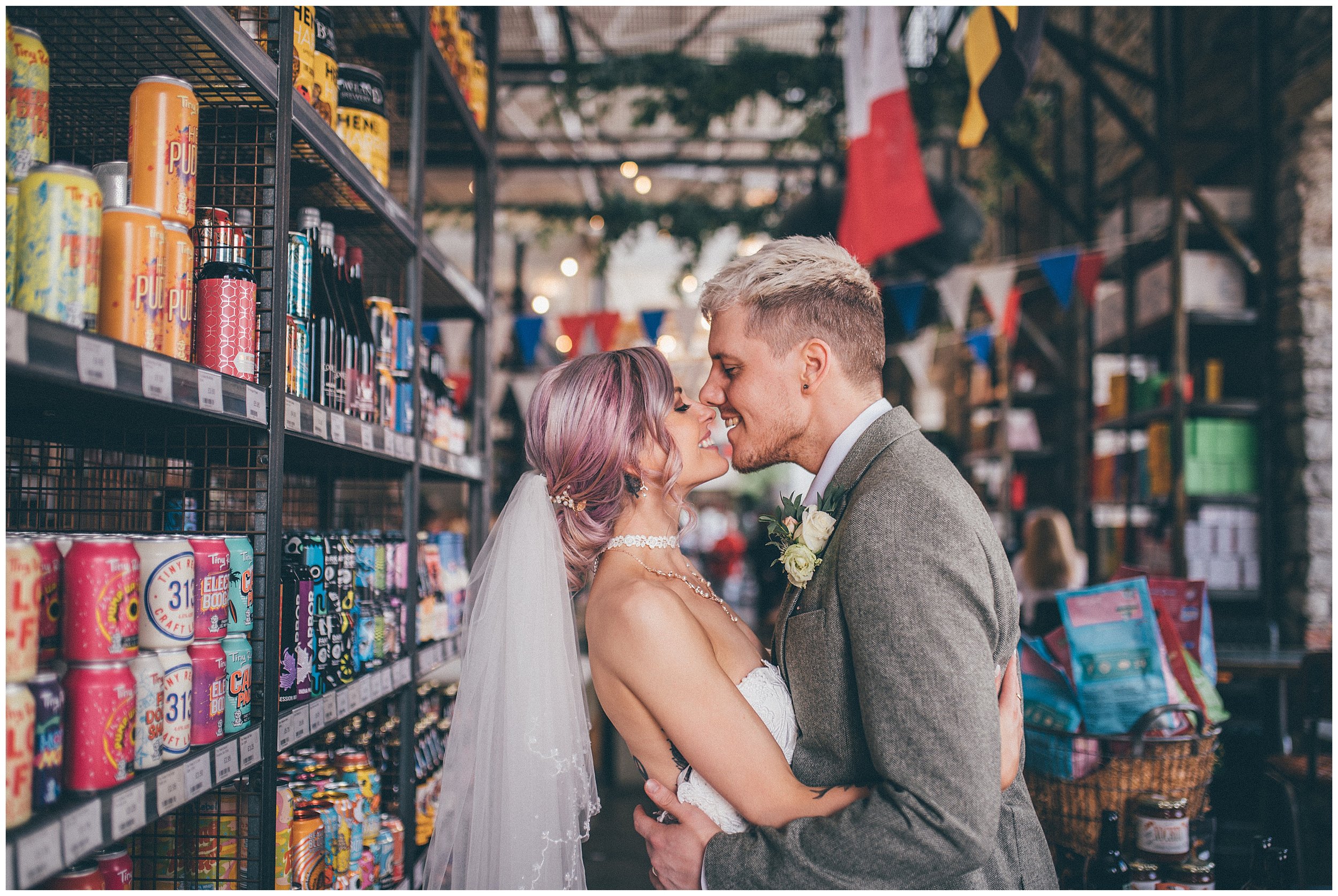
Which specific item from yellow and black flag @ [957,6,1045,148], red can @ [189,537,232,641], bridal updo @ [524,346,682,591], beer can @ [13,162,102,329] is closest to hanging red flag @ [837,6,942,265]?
yellow and black flag @ [957,6,1045,148]

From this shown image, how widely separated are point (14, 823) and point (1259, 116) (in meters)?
5.39

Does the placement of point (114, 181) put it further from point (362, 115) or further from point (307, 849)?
point (307, 849)

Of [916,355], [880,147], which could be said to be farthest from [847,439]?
[916,355]

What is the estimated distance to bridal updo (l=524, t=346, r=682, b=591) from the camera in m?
1.86

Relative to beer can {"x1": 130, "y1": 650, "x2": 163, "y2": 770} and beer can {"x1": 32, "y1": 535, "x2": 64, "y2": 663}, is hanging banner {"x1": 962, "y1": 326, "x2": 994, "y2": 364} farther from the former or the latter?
beer can {"x1": 32, "y1": 535, "x2": 64, "y2": 663}

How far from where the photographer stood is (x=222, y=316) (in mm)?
1399

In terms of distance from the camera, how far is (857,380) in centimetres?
166

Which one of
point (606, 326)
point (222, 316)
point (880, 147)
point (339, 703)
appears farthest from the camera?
point (606, 326)

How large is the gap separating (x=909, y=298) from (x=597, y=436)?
13.5ft

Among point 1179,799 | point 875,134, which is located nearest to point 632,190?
point 875,134

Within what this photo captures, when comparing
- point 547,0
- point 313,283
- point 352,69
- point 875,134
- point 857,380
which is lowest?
point 857,380

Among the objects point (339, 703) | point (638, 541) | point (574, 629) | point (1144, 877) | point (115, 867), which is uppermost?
point (638, 541)

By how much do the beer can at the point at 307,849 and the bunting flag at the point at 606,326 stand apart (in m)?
4.81

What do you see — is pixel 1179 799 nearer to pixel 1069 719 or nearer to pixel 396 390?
pixel 1069 719
